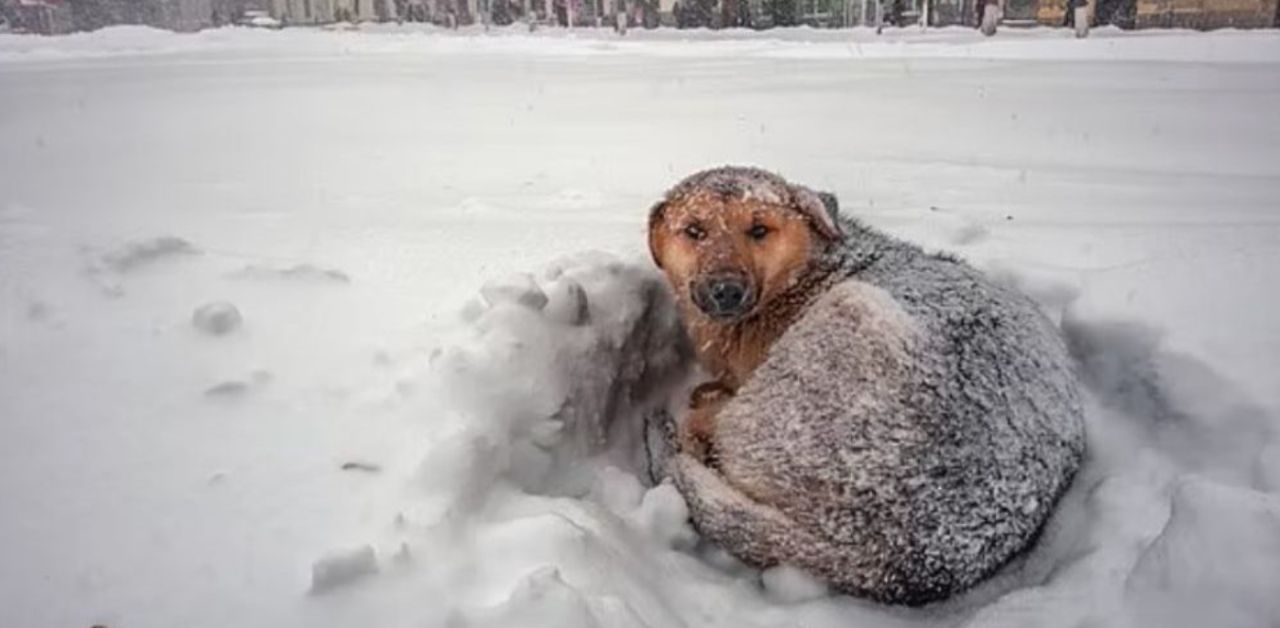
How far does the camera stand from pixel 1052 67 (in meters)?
13.4

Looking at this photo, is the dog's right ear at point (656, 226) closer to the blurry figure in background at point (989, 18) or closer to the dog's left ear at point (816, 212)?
the dog's left ear at point (816, 212)

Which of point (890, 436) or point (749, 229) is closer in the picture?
point (890, 436)

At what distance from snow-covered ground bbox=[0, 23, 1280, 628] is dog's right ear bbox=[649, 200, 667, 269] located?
141 mm

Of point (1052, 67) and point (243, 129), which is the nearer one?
point (243, 129)

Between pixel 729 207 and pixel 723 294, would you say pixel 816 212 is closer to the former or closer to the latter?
pixel 729 207

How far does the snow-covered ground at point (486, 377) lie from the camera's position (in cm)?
210

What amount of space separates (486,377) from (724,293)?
2.60 ft

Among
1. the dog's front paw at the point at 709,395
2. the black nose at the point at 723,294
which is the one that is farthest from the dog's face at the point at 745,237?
the dog's front paw at the point at 709,395

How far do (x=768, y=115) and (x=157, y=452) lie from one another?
6839 millimetres

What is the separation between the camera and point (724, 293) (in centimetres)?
305

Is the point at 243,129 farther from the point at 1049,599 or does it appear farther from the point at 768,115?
the point at 1049,599

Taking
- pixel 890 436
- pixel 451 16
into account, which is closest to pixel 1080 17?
pixel 451 16

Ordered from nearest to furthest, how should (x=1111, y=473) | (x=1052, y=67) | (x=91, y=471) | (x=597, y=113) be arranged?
1. (x=91, y=471)
2. (x=1111, y=473)
3. (x=597, y=113)
4. (x=1052, y=67)

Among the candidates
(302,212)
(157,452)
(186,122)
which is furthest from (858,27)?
(157,452)
